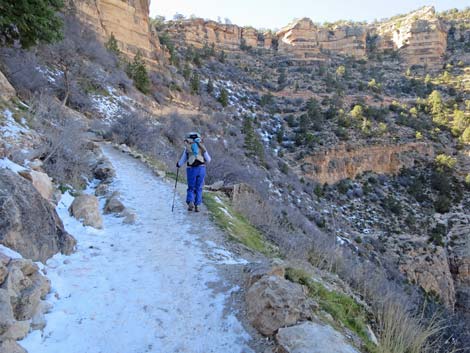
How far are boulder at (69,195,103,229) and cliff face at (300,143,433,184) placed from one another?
1043 inches

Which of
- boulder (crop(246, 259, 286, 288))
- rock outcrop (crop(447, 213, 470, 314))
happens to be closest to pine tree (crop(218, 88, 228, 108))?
rock outcrop (crop(447, 213, 470, 314))

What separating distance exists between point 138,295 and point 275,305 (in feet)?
4.69

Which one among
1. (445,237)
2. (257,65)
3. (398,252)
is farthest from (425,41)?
(398,252)

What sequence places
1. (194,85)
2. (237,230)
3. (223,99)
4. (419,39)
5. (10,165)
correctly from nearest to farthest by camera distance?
(10,165) < (237,230) < (194,85) < (223,99) < (419,39)

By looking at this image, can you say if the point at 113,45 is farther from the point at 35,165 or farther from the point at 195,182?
the point at 35,165

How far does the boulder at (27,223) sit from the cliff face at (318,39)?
67.2 meters

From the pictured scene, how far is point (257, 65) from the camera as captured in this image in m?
57.6

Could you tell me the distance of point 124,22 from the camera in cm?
3431

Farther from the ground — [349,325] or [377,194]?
[349,325]

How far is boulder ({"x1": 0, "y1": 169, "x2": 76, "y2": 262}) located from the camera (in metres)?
3.33

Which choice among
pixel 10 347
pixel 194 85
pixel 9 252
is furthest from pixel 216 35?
pixel 10 347

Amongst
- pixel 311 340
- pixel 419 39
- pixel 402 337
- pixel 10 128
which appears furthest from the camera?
pixel 419 39

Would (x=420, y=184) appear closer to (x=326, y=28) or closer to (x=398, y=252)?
(x=398, y=252)

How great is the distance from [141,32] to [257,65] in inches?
1023
